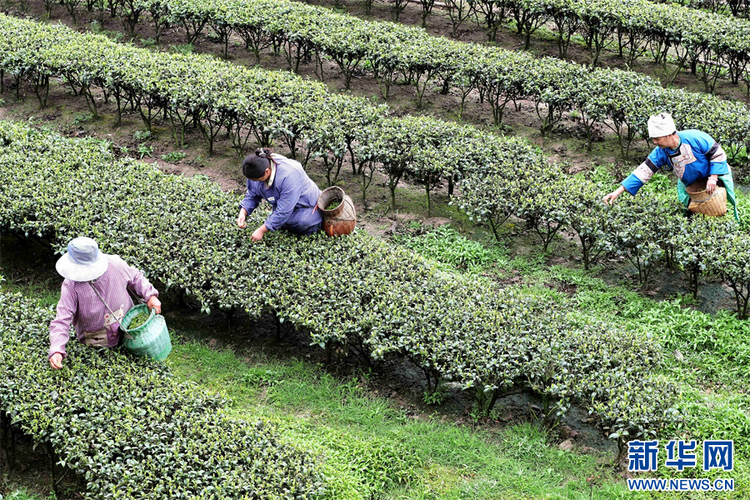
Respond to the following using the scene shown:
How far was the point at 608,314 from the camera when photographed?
759 centimetres

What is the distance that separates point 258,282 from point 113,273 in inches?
60.2

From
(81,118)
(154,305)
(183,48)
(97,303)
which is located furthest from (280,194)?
(183,48)

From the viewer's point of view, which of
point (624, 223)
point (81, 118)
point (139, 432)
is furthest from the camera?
point (81, 118)

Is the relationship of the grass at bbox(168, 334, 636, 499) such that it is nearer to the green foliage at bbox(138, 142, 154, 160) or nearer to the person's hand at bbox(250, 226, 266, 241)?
the person's hand at bbox(250, 226, 266, 241)

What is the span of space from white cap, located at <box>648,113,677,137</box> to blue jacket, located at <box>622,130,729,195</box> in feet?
0.72

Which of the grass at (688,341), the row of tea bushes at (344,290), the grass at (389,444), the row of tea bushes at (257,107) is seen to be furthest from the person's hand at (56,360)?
the row of tea bushes at (257,107)

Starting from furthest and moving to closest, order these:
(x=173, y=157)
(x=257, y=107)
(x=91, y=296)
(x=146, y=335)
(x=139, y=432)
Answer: (x=173, y=157) → (x=257, y=107) → (x=146, y=335) → (x=91, y=296) → (x=139, y=432)

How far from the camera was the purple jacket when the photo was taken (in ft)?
18.9

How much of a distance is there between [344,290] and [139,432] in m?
2.29

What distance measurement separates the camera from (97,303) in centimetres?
589

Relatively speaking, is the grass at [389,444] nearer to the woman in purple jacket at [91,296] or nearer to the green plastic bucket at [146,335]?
the green plastic bucket at [146,335]

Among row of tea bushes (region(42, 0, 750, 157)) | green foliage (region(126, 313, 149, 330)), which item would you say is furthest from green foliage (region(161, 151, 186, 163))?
green foliage (region(126, 313, 149, 330))

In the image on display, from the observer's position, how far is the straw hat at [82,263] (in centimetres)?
558

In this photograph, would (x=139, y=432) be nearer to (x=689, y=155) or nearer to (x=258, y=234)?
(x=258, y=234)
